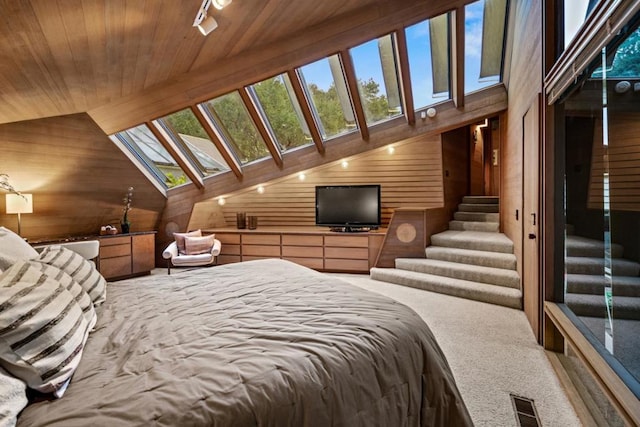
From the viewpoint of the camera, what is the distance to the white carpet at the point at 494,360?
6.62 ft

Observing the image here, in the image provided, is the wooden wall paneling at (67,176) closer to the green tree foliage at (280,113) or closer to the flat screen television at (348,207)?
the green tree foliage at (280,113)

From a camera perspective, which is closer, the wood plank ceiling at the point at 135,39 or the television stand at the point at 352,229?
the wood plank ceiling at the point at 135,39

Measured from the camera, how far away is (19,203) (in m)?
4.14

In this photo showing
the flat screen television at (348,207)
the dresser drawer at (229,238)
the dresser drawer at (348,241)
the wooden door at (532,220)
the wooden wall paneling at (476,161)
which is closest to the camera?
the wooden door at (532,220)

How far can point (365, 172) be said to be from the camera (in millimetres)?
6395

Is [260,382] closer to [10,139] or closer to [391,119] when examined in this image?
[10,139]

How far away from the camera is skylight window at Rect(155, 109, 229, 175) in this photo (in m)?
5.31

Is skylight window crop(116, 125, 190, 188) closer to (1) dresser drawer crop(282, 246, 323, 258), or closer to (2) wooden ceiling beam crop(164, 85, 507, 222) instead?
(2) wooden ceiling beam crop(164, 85, 507, 222)

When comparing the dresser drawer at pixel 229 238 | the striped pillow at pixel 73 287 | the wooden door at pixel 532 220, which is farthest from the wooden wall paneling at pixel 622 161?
the dresser drawer at pixel 229 238

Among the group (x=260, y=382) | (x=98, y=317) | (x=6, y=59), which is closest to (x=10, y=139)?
(x=6, y=59)

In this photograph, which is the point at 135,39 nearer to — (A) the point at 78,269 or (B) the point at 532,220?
(A) the point at 78,269

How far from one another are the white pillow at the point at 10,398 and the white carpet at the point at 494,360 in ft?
6.53

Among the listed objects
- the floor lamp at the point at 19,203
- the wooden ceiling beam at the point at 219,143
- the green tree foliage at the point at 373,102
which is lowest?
the floor lamp at the point at 19,203

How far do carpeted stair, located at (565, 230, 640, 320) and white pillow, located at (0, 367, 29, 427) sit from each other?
7.70 ft
